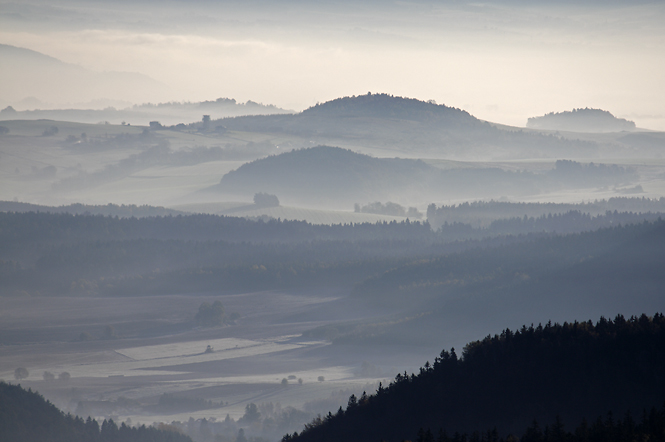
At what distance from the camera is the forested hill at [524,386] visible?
97.7ft

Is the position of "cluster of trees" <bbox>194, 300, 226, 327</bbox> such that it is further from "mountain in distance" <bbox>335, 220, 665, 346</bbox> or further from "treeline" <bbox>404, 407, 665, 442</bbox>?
"treeline" <bbox>404, 407, 665, 442</bbox>

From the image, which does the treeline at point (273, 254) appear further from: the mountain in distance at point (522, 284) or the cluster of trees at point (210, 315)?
the cluster of trees at point (210, 315)

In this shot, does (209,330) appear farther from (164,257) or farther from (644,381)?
(644,381)

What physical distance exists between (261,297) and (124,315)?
85.8ft

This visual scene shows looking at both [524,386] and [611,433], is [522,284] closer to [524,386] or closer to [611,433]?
[524,386]

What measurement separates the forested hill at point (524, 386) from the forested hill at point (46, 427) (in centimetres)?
1951

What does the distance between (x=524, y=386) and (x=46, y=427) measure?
3188cm

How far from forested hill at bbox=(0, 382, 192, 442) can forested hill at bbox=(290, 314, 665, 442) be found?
19.5m

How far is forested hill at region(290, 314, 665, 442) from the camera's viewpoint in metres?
29.8

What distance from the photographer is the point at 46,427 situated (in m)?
49.1

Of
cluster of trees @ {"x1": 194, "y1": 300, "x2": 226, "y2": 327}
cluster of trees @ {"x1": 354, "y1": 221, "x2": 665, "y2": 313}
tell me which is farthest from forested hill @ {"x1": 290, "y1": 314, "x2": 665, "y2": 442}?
cluster of trees @ {"x1": 194, "y1": 300, "x2": 226, "y2": 327}

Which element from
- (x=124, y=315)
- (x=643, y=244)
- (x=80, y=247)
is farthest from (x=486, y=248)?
(x=80, y=247)

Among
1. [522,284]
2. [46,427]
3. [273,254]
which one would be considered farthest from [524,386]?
[273,254]

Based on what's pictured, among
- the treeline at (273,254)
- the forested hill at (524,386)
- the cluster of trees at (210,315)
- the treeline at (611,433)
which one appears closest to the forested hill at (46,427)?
the forested hill at (524,386)
